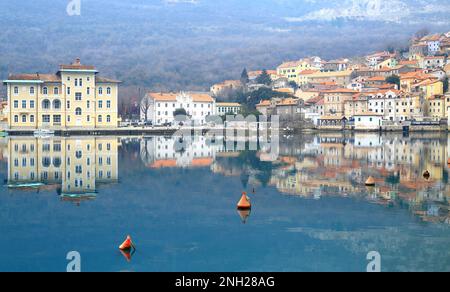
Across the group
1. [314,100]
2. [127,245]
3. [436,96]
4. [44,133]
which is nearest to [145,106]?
[314,100]

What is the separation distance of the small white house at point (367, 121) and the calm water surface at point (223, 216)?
3047 cm

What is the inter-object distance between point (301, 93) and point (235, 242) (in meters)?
55.6

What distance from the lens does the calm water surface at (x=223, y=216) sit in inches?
333

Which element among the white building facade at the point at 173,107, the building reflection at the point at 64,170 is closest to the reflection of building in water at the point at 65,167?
the building reflection at the point at 64,170

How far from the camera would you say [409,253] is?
28.6 ft

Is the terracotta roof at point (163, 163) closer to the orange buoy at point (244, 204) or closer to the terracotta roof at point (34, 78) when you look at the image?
the orange buoy at point (244, 204)

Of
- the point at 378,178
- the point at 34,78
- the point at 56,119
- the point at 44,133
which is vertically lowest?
the point at 378,178

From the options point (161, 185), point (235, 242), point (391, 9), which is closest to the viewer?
point (235, 242)

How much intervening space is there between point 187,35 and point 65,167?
116 metres

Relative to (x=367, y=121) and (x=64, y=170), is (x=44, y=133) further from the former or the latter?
(x=367, y=121)

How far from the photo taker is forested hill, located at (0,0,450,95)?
3752 inches

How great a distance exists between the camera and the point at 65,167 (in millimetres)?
19641

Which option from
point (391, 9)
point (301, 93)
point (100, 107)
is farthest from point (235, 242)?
point (391, 9)

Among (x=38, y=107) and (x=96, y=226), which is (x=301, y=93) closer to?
(x=38, y=107)
